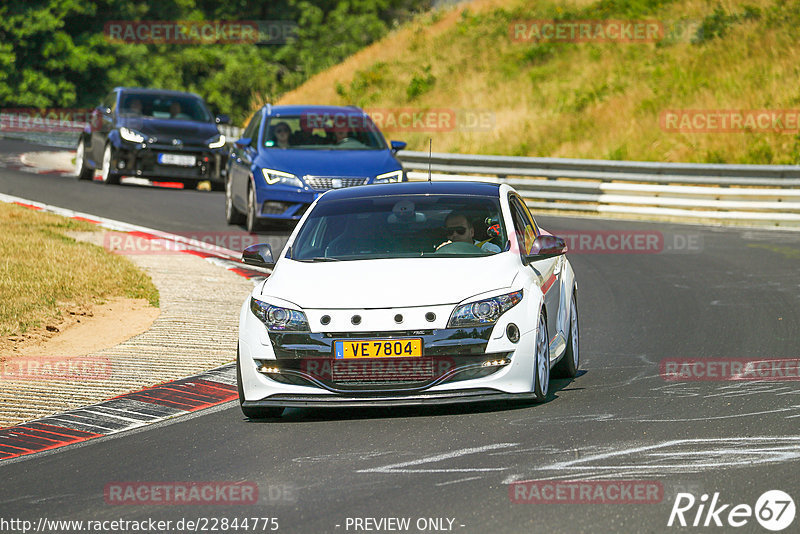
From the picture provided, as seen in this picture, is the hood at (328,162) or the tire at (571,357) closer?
the tire at (571,357)

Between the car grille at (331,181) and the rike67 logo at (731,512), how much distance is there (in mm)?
12007

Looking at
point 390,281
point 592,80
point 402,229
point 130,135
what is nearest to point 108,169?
point 130,135

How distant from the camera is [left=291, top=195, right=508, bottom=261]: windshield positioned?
887 cm

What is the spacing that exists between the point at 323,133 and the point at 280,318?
11309 mm

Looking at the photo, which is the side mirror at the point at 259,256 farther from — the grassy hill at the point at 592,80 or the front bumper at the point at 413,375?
the grassy hill at the point at 592,80

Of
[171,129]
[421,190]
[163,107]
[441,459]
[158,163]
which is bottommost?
[441,459]

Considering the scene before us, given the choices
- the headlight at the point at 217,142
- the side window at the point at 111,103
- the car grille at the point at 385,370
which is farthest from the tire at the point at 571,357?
the side window at the point at 111,103

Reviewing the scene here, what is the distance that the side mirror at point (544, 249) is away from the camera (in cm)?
873

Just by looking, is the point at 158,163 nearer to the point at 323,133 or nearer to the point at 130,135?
the point at 130,135

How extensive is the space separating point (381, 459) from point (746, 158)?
→ 22.2m

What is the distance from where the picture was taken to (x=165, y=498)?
6.47 m

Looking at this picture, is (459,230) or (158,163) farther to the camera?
(158,163)

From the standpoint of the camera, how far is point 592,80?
37438mm

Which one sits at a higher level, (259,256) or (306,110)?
(306,110)
